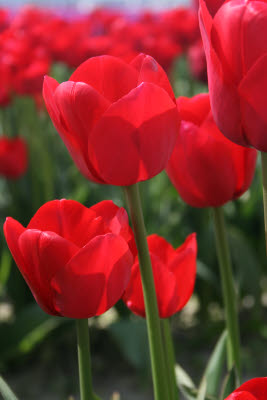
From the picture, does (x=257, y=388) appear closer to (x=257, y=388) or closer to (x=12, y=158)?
(x=257, y=388)

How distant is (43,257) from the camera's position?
1.59 feet

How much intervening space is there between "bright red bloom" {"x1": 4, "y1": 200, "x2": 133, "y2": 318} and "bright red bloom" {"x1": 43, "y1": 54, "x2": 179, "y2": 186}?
0.04 metres

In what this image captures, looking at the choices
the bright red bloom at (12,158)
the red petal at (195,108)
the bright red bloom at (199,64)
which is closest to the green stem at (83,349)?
the red petal at (195,108)

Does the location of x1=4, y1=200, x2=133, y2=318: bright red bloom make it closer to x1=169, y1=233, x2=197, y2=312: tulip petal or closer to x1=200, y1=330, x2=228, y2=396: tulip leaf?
x1=169, y1=233, x2=197, y2=312: tulip petal

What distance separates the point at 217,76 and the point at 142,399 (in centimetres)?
139

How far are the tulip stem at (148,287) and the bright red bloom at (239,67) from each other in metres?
0.09

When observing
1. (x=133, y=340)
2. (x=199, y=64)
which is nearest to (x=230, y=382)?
(x=133, y=340)

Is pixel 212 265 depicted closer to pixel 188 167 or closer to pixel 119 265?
pixel 188 167

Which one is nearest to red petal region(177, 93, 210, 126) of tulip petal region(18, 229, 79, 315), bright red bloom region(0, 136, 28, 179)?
tulip petal region(18, 229, 79, 315)

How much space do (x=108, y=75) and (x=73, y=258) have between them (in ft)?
0.46

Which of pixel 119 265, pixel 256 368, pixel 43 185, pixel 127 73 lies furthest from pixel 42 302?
pixel 43 185

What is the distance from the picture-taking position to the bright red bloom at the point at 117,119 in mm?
471

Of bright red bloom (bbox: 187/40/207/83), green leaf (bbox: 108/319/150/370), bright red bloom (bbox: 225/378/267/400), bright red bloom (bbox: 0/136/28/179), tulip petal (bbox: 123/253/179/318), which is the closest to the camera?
bright red bloom (bbox: 225/378/267/400)

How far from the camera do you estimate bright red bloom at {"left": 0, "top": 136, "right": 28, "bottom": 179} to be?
1.83 metres
